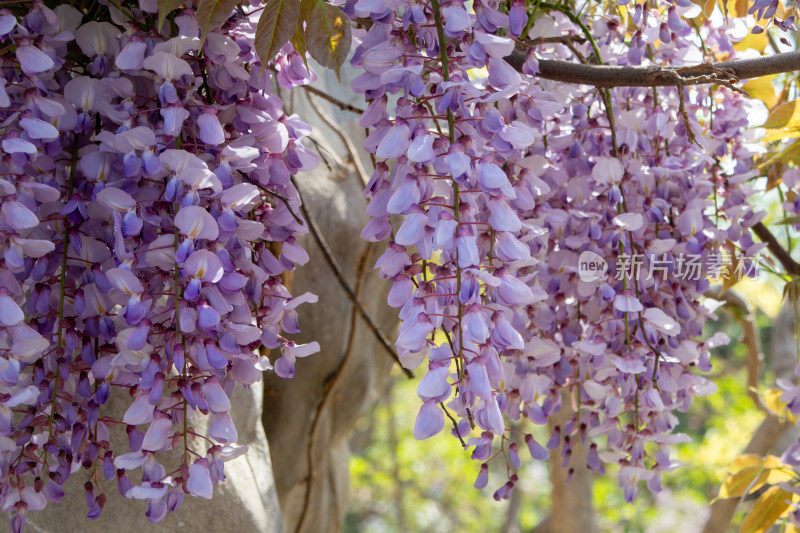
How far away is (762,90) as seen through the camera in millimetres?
1029

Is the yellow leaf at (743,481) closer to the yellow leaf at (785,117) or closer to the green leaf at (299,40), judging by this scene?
the yellow leaf at (785,117)

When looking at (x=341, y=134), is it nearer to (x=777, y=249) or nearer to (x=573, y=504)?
(x=777, y=249)

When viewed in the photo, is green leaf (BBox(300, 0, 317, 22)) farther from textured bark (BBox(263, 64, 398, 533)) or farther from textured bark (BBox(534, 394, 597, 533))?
textured bark (BBox(534, 394, 597, 533))

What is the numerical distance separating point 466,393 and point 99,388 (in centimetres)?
28

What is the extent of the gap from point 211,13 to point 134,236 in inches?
6.5

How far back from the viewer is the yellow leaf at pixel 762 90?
1.03 m

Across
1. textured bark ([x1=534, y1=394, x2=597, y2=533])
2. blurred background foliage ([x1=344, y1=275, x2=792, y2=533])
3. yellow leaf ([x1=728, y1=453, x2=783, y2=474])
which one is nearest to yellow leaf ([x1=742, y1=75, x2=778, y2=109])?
yellow leaf ([x1=728, y1=453, x2=783, y2=474])

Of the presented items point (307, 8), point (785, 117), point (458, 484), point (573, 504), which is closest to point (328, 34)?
point (307, 8)

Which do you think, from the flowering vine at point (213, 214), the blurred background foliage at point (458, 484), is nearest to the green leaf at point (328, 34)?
the flowering vine at point (213, 214)

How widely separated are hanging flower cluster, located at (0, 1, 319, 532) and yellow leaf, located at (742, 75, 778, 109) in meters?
0.61

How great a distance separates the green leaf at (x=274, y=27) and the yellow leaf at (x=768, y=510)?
0.88m

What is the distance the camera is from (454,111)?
1.96 feet

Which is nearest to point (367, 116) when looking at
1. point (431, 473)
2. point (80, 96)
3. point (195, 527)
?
point (80, 96)

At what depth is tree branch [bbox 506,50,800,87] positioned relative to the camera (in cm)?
69
